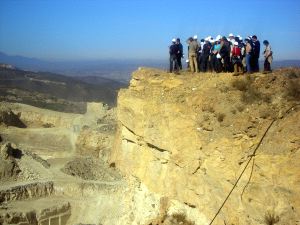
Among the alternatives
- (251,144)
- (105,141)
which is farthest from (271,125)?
(105,141)

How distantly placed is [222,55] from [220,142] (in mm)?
5116

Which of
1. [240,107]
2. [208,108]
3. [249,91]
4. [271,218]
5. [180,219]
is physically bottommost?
[180,219]

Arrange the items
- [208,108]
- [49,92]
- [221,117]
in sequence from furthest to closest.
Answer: [49,92] < [208,108] < [221,117]

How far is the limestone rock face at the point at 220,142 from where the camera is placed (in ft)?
50.4

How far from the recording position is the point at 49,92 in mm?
110250

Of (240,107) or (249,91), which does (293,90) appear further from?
(240,107)

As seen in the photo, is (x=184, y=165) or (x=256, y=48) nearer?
(x=184, y=165)

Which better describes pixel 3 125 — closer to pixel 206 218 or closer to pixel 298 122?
pixel 206 218

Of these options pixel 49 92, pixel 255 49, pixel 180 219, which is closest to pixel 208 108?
pixel 255 49

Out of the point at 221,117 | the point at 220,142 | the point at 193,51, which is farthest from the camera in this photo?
the point at 193,51

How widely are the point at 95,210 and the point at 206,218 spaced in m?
10.5

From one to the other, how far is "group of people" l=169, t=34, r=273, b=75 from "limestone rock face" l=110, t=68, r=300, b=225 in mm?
1201

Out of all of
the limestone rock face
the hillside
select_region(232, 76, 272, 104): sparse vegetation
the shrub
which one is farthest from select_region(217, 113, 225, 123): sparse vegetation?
the hillside

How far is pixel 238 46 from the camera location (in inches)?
807
